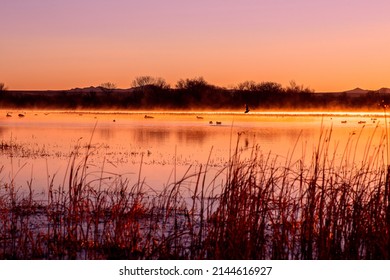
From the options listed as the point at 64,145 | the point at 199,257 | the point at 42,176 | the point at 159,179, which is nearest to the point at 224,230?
the point at 199,257

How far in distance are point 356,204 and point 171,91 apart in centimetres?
2015

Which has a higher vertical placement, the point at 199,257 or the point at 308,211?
the point at 308,211

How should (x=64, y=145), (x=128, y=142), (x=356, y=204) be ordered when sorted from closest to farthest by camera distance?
(x=356, y=204)
(x=64, y=145)
(x=128, y=142)

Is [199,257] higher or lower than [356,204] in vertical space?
lower

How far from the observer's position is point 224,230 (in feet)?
16.8

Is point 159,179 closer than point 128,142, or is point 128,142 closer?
point 159,179

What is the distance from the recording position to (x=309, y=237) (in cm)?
509

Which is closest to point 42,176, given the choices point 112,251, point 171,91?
point 112,251
